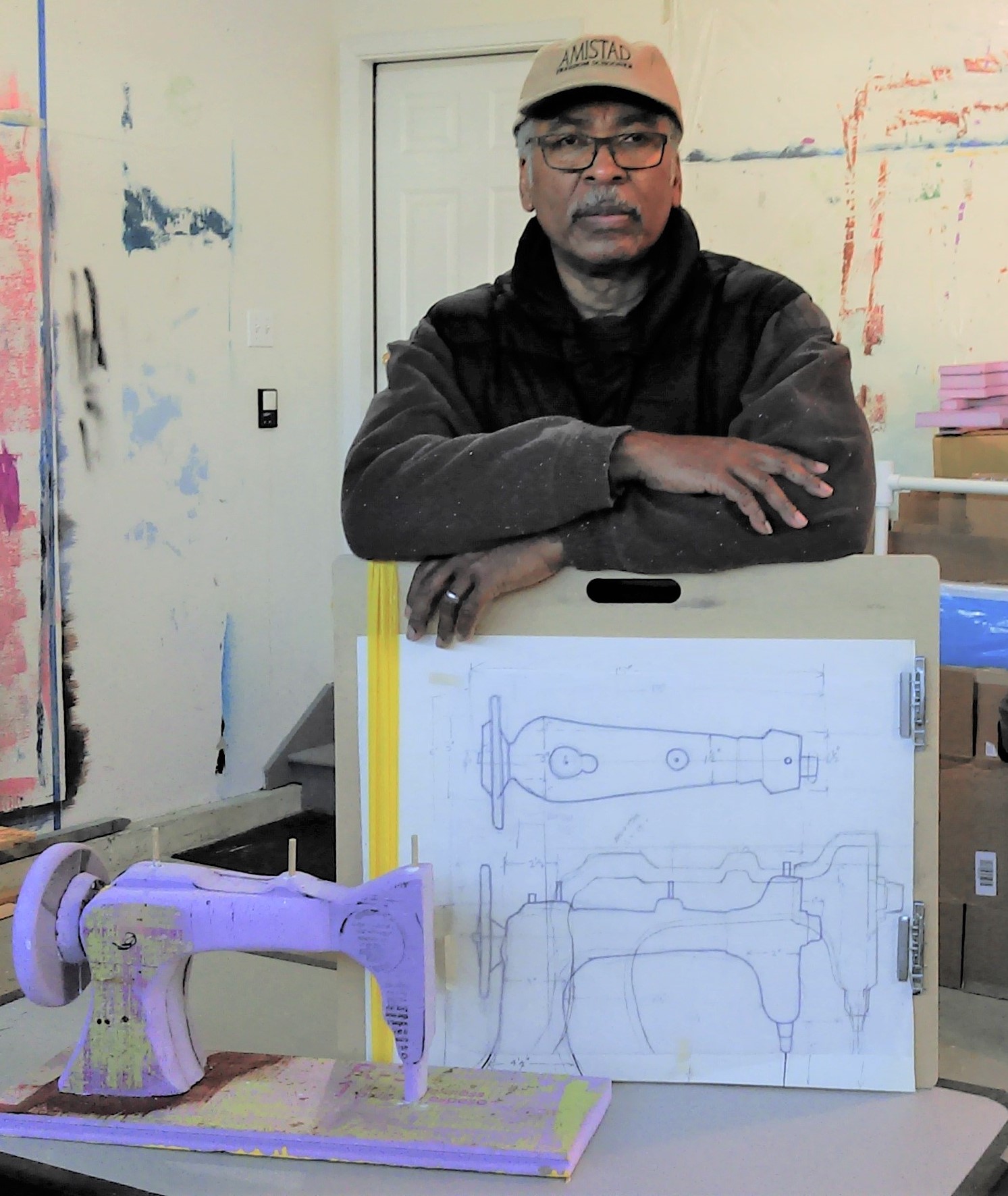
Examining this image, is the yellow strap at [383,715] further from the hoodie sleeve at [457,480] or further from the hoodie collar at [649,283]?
the hoodie collar at [649,283]

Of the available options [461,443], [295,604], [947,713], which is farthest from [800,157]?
[461,443]

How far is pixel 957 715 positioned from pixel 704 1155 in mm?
829

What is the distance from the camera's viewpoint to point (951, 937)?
151 centimetres

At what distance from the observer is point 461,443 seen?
1.11 metres

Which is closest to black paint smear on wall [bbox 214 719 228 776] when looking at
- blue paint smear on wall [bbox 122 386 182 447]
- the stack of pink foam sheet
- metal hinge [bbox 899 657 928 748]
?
blue paint smear on wall [bbox 122 386 182 447]

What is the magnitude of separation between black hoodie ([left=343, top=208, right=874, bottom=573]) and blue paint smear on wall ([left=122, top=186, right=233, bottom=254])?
2.19 metres

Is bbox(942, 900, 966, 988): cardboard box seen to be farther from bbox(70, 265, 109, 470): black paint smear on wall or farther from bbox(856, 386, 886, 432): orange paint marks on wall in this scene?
bbox(70, 265, 109, 470): black paint smear on wall

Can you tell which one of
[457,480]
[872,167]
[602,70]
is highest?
[872,167]

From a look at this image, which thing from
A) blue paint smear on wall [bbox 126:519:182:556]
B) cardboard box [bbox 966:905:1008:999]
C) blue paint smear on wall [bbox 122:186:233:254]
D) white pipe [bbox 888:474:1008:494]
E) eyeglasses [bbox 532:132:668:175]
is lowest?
cardboard box [bbox 966:905:1008:999]

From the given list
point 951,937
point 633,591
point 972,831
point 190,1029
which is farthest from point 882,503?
point 190,1029

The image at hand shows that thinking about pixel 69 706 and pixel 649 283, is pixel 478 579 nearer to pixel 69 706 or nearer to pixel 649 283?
pixel 649 283

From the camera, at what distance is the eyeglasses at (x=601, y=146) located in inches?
45.9

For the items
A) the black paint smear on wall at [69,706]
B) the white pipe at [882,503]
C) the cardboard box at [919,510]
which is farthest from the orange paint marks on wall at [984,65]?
the black paint smear on wall at [69,706]

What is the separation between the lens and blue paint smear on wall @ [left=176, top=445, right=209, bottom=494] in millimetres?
3410
